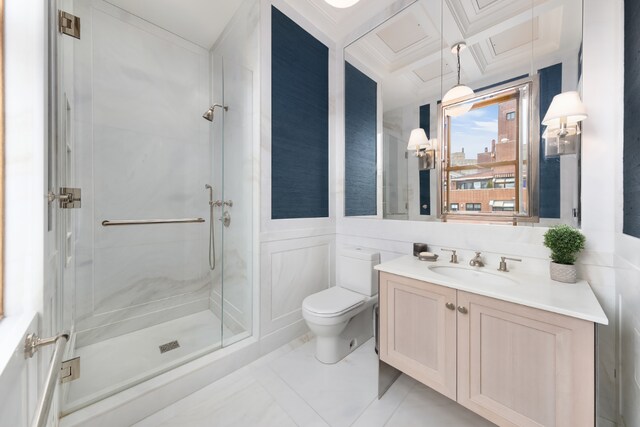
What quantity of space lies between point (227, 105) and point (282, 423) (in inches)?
89.1

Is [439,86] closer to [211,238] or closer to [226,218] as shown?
[226,218]

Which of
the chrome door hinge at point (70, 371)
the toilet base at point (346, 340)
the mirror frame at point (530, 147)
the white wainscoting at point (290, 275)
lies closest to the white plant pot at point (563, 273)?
the mirror frame at point (530, 147)

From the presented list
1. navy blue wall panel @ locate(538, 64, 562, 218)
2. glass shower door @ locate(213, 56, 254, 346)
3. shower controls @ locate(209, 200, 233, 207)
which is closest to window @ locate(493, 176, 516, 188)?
navy blue wall panel @ locate(538, 64, 562, 218)

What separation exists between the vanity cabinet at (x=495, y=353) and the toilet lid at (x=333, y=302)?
364mm

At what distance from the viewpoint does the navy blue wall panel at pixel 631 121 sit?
972 mm

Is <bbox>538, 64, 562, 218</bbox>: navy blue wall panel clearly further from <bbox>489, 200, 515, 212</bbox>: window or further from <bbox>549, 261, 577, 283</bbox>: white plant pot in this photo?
<bbox>549, 261, 577, 283</bbox>: white plant pot

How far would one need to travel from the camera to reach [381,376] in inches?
59.8

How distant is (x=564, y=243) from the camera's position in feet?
4.01

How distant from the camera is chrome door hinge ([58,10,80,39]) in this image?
3.59ft

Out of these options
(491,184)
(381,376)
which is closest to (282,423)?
(381,376)

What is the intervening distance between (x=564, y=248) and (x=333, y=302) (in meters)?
1.35

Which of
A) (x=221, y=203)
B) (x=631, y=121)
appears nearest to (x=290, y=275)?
(x=221, y=203)

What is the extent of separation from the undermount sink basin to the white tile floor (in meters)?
0.72

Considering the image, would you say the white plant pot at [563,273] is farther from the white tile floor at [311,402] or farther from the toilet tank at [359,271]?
the toilet tank at [359,271]
